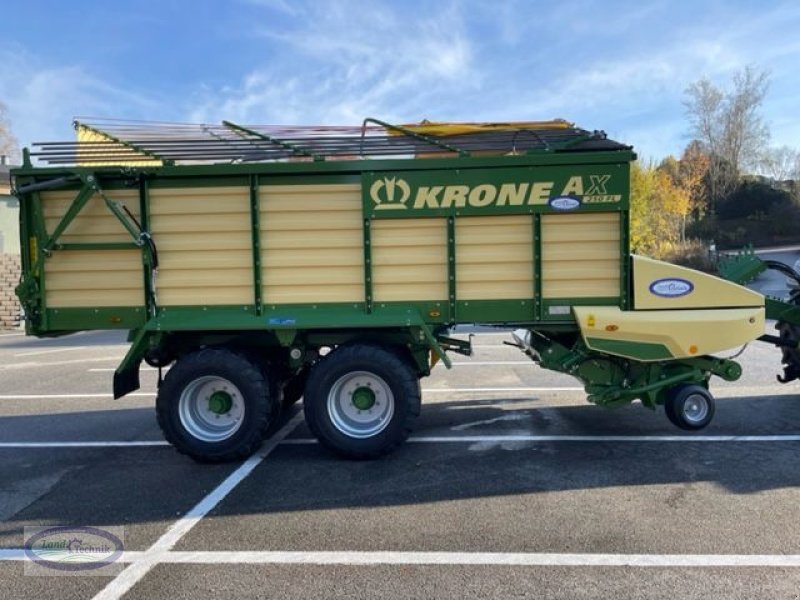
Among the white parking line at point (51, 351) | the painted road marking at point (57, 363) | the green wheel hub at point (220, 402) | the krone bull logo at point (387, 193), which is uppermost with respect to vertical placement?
the krone bull logo at point (387, 193)

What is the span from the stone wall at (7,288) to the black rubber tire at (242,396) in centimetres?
1526

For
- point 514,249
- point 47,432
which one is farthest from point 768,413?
point 47,432

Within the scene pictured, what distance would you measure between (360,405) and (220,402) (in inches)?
48.3

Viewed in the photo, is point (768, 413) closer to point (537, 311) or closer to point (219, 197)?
point (537, 311)

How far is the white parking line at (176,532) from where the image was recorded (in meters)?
3.18

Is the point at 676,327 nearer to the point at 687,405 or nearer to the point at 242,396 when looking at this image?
the point at 687,405

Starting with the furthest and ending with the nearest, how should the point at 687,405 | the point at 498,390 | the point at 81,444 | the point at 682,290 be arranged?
the point at 498,390 → the point at 81,444 → the point at 687,405 → the point at 682,290

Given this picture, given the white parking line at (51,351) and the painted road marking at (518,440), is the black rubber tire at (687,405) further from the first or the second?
the white parking line at (51,351)

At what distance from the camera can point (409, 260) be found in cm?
511

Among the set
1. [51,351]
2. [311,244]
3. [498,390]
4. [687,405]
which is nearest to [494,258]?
[311,244]

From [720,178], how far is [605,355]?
49.6 metres

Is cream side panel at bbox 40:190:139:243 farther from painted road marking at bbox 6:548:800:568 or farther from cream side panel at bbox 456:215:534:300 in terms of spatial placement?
cream side panel at bbox 456:215:534:300

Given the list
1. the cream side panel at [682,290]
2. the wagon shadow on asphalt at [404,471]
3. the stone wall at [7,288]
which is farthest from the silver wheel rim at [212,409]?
the stone wall at [7,288]

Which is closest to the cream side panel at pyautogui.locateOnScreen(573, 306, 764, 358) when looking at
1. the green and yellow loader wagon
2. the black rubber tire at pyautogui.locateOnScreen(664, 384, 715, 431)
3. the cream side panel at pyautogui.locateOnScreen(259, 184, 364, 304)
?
the green and yellow loader wagon
